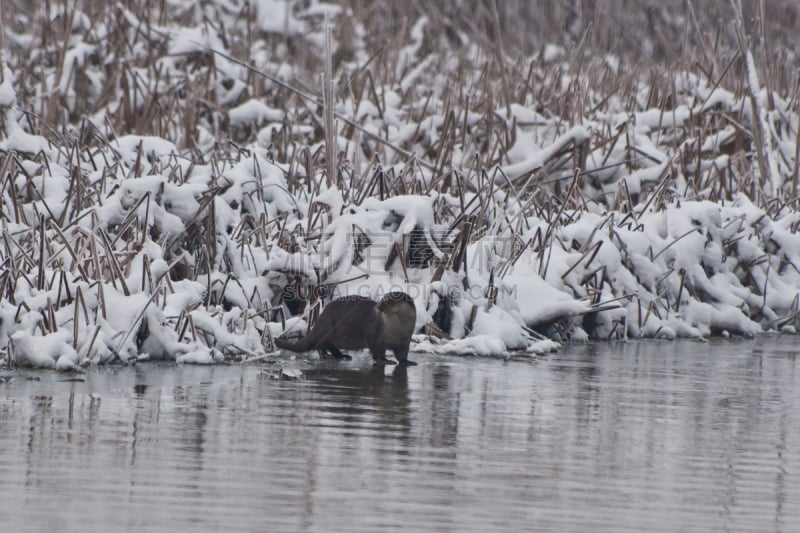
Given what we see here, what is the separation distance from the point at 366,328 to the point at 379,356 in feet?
0.51

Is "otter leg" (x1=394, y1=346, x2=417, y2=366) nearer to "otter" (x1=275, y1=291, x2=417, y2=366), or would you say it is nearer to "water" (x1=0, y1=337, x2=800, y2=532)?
"otter" (x1=275, y1=291, x2=417, y2=366)

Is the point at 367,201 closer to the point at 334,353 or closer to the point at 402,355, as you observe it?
the point at 334,353

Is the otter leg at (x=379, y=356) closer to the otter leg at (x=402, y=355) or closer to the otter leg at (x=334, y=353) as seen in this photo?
the otter leg at (x=402, y=355)

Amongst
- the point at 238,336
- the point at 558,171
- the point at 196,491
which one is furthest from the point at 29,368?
the point at 558,171

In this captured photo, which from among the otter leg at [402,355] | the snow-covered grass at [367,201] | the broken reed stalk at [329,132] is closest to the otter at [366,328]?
the otter leg at [402,355]

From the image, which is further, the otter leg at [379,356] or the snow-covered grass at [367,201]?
the snow-covered grass at [367,201]

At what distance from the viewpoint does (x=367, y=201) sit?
758 centimetres

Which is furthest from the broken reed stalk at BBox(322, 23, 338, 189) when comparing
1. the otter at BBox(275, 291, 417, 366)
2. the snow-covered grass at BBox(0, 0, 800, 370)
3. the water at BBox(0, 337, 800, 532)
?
the water at BBox(0, 337, 800, 532)

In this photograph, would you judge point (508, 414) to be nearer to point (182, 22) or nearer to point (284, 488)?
point (284, 488)

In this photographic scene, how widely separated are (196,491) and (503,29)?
14064mm

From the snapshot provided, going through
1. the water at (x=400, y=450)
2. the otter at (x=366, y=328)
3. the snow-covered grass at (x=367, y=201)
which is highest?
the snow-covered grass at (x=367, y=201)

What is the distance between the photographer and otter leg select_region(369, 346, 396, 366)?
6.48m

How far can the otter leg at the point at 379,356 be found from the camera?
6477mm

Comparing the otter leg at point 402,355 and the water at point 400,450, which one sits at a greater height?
the otter leg at point 402,355
